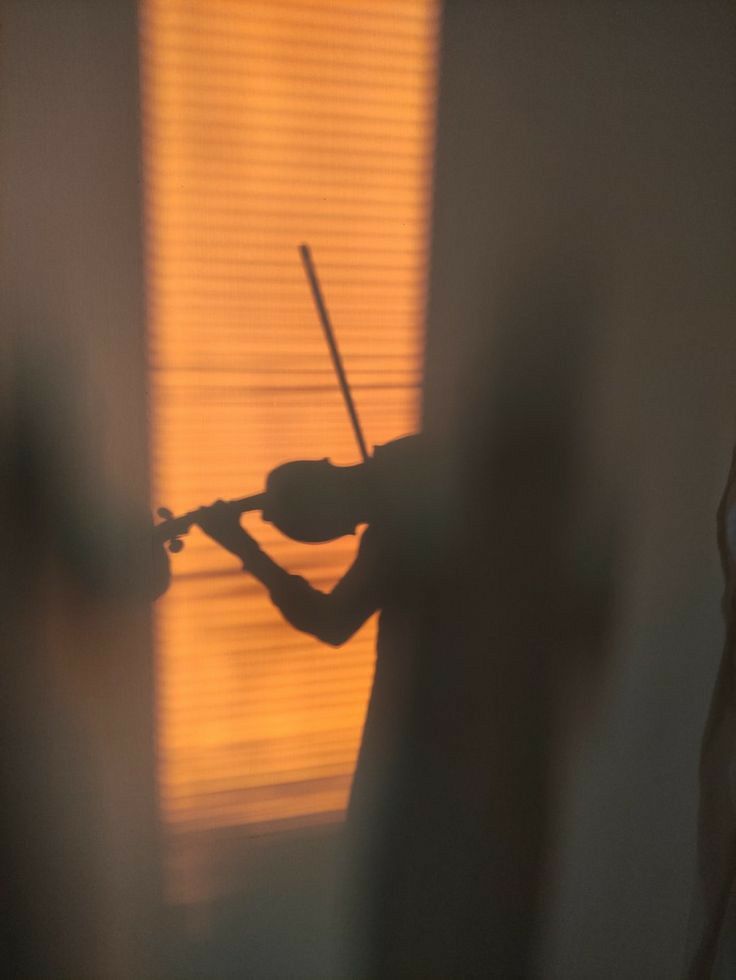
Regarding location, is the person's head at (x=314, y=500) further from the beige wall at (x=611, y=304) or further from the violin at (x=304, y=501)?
the beige wall at (x=611, y=304)

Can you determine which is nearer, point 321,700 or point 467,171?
point 467,171

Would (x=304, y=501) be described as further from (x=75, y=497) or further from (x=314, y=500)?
(x=75, y=497)

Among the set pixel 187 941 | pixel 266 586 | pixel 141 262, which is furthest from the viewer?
pixel 187 941

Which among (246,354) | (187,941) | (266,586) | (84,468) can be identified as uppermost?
(246,354)

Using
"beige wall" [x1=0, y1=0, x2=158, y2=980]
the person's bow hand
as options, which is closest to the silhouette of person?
the person's bow hand

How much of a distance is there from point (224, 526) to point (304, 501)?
0.31 ft

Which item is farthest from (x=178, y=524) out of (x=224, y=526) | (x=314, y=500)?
(x=314, y=500)

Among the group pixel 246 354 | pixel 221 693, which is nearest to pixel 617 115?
pixel 246 354

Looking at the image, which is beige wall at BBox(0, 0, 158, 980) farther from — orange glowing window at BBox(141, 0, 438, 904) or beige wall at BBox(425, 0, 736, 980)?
beige wall at BBox(425, 0, 736, 980)

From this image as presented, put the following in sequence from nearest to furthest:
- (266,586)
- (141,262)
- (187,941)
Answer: (141,262) < (266,586) < (187,941)

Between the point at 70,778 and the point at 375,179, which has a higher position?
the point at 375,179

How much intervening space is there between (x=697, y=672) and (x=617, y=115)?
2.35 ft

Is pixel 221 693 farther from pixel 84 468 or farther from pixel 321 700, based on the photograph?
pixel 84 468

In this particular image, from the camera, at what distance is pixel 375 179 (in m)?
0.81
